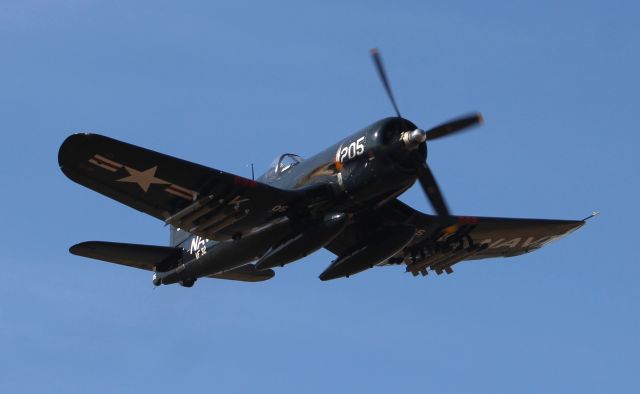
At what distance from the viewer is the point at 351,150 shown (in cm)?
2220

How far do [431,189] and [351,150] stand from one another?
1.76 metres

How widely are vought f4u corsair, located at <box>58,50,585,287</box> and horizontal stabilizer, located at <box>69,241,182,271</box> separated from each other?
0.03 m

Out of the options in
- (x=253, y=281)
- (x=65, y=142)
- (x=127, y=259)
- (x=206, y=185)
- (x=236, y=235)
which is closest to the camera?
(x=65, y=142)

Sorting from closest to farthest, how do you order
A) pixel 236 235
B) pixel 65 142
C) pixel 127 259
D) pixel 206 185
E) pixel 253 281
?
pixel 65 142
pixel 206 185
pixel 236 235
pixel 127 259
pixel 253 281

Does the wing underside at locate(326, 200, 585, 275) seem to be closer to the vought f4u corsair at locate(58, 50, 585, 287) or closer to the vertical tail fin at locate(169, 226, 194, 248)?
the vought f4u corsair at locate(58, 50, 585, 287)

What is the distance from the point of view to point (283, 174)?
23.7m

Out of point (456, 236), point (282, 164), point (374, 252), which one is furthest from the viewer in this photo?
point (456, 236)

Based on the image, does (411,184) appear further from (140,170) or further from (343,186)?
(140,170)

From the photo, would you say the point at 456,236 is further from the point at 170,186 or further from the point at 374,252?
the point at 170,186

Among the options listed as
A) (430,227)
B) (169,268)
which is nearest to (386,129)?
(430,227)

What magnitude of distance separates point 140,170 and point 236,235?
9.56 ft

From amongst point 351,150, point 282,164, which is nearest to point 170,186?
point 282,164

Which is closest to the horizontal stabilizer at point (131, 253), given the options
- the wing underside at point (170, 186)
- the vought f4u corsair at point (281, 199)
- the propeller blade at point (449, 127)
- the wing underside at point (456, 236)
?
the vought f4u corsair at point (281, 199)

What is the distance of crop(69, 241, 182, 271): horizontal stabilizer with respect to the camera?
79.4 ft
